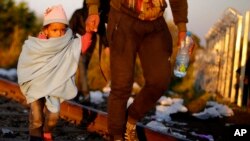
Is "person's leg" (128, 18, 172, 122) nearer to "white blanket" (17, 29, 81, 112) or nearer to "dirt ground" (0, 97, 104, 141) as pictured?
"white blanket" (17, 29, 81, 112)

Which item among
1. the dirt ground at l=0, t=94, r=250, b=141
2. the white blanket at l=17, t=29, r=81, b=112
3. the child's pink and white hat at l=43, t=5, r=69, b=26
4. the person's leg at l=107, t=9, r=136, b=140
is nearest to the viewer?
the person's leg at l=107, t=9, r=136, b=140

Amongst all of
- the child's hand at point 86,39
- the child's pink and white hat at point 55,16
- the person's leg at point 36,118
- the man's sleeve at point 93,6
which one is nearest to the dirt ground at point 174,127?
the person's leg at point 36,118

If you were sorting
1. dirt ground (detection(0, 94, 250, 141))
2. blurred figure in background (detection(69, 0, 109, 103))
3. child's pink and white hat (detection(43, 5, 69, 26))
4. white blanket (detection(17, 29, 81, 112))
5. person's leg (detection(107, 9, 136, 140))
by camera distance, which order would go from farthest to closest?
blurred figure in background (detection(69, 0, 109, 103)) < dirt ground (detection(0, 94, 250, 141)) < child's pink and white hat (detection(43, 5, 69, 26)) < white blanket (detection(17, 29, 81, 112)) < person's leg (detection(107, 9, 136, 140))

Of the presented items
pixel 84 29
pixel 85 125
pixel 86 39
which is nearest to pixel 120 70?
pixel 86 39

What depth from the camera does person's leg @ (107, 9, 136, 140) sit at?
13.9ft

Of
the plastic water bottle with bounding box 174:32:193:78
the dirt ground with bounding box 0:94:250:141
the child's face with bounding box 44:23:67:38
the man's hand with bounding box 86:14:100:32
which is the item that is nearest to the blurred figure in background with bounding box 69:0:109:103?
the dirt ground with bounding box 0:94:250:141

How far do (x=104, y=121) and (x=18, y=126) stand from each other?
0.89m

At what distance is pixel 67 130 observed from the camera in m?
5.45

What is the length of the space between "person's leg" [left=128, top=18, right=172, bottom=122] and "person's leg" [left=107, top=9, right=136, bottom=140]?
0.41ft

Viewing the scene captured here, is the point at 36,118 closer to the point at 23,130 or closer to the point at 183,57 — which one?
the point at 23,130

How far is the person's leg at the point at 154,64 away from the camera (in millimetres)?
4285

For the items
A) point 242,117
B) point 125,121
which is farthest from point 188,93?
point 125,121

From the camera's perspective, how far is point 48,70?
4.39m

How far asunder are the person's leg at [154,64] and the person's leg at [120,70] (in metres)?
0.13
